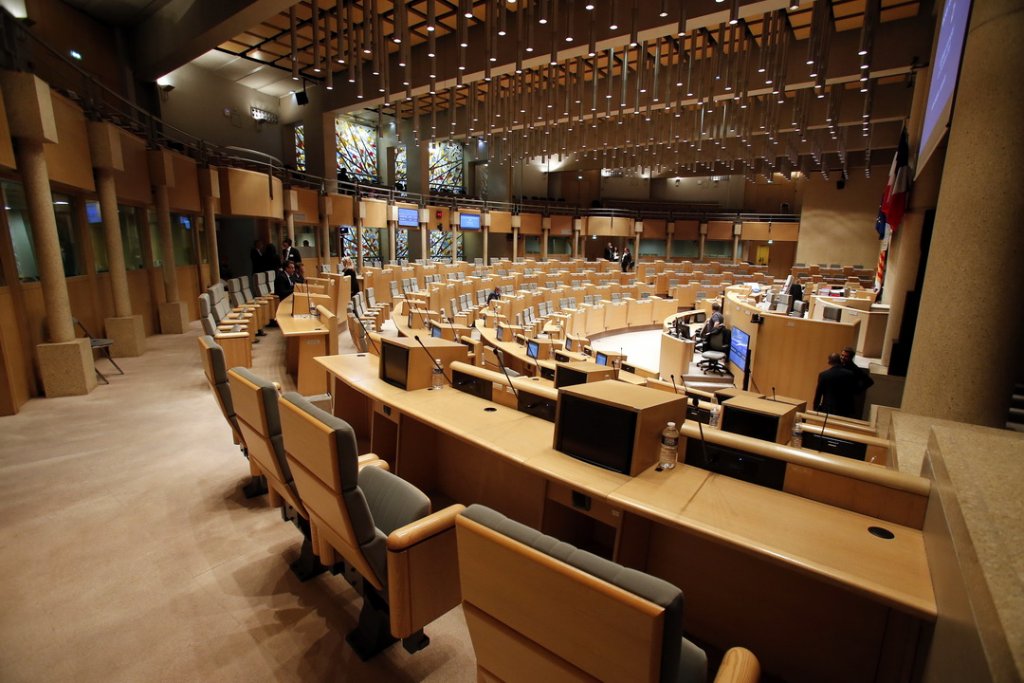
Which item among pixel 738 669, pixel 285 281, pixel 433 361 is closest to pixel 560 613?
pixel 738 669

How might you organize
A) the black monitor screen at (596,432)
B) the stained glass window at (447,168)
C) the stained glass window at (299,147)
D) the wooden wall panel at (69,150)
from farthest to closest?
the stained glass window at (447,168) → the stained glass window at (299,147) → the wooden wall panel at (69,150) → the black monitor screen at (596,432)

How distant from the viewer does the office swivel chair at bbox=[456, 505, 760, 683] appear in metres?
1.02

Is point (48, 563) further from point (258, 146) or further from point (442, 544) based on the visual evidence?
point (258, 146)

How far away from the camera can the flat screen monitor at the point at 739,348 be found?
784 cm

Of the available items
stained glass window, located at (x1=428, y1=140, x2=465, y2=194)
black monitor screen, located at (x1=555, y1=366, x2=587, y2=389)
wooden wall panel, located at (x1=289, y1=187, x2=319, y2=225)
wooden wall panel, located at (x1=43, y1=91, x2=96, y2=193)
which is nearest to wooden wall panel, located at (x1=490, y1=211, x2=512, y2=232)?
stained glass window, located at (x1=428, y1=140, x2=465, y2=194)

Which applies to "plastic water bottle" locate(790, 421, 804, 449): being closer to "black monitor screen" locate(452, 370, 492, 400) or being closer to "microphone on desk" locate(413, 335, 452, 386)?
"black monitor screen" locate(452, 370, 492, 400)

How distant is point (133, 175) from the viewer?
7.97 m

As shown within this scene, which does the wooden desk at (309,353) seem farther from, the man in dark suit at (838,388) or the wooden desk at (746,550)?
the man in dark suit at (838,388)

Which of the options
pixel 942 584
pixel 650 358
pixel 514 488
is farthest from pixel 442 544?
pixel 650 358

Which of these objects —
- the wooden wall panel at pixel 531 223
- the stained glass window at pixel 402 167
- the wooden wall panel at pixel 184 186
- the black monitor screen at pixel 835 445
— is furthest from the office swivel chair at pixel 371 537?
the wooden wall panel at pixel 531 223

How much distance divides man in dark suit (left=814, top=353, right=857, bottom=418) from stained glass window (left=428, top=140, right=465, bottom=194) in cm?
2097

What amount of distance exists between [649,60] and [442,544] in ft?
46.8

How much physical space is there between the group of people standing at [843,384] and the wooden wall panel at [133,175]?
1027 centimetres

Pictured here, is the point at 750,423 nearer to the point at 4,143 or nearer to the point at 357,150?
the point at 4,143
